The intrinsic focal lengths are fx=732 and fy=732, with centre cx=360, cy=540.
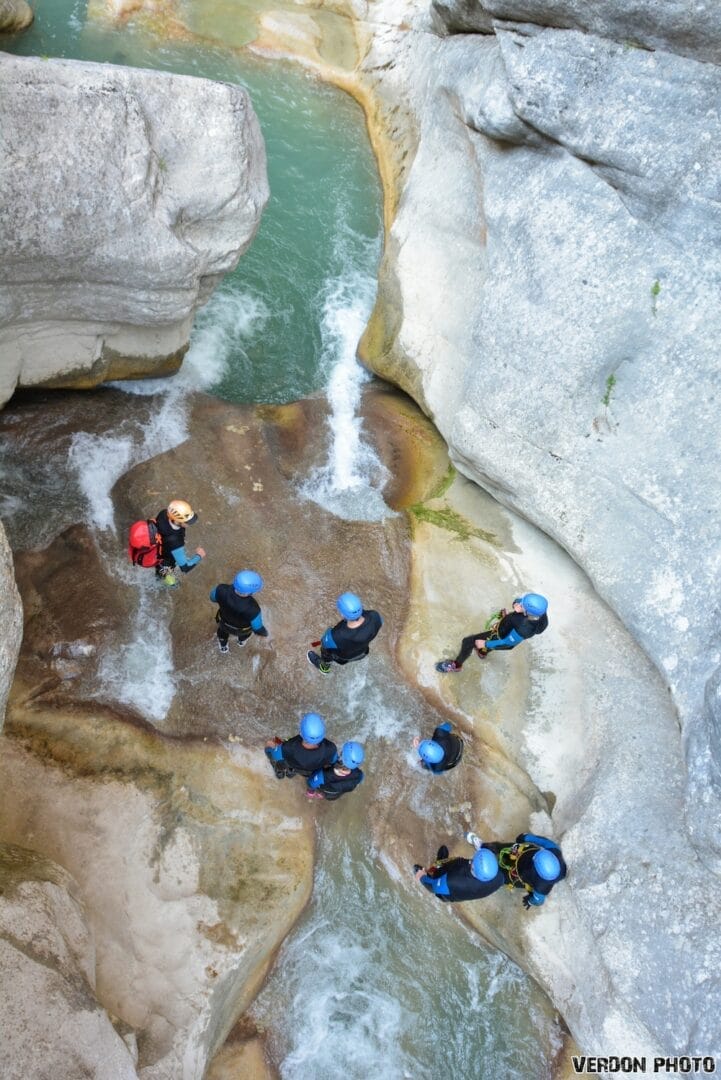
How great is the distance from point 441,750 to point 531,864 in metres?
1.28

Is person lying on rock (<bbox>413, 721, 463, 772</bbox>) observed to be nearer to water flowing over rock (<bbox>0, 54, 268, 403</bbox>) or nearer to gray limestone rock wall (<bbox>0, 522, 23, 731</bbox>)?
gray limestone rock wall (<bbox>0, 522, 23, 731</bbox>)

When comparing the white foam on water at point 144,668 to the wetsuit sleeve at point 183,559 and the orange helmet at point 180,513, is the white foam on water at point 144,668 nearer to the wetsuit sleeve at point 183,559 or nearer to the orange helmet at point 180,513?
the wetsuit sleeve at point 183,559

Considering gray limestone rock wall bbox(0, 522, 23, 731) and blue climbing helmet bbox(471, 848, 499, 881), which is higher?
gray limestone rock wall bbox(0, 522, 23, 731)

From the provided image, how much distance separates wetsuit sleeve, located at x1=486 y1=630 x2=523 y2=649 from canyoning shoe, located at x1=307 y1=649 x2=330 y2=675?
67.9 inches

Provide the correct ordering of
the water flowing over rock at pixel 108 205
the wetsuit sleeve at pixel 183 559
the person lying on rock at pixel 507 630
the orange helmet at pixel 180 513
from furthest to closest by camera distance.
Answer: the wetsuit sleeve at pixel 183 559, the person lying on rock at pixel 507 630, the orange helmet at pixel 180 513, the water flowing over rock at pixel 108 205

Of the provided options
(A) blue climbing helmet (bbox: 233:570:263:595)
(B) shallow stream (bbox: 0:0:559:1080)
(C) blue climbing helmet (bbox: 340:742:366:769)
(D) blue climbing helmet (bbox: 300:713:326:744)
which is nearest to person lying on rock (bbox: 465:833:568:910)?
(B) shallow stream (bbox: 0:0:559:1080)

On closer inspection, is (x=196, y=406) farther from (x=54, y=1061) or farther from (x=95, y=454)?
(x=54, y=1061)

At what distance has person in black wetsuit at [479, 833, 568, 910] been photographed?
6.55 m

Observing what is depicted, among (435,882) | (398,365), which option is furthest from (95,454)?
(435,882)

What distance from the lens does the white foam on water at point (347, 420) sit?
941 centimetres

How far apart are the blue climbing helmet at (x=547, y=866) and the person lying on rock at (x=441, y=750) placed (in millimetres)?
1124

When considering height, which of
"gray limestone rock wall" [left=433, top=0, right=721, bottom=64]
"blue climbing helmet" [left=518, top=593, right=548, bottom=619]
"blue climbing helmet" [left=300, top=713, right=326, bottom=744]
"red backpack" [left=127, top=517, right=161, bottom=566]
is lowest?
"blue climbing helmet" [left=300, top=713, right=326, bottom=744]

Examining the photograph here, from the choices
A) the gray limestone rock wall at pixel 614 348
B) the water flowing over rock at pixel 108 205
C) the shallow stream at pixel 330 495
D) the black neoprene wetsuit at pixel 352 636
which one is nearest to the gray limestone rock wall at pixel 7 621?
the shallow stream at pixel 330 495

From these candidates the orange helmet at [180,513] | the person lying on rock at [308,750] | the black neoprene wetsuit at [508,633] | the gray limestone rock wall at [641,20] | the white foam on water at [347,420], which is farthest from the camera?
the white foam on water at [347,420]
